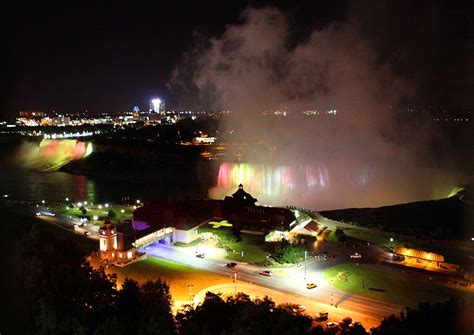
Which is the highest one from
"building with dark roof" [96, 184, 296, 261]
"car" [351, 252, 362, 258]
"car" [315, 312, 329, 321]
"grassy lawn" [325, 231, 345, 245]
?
"building with dark roof" [96, 184, 296, 261]

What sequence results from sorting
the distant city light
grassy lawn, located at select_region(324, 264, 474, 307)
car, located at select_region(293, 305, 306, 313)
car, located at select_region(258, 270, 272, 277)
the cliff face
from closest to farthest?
car, located at select_region(293, 305, 306, 313) → grassy lawn, located at select_region(324, 264, 474, 307) → car, located at select_region(258, 270, 272, 277) → the cliff face → the distant city light

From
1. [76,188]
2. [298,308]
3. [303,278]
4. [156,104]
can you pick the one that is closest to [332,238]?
[303,278]

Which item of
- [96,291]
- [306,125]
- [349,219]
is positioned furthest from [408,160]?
[96,291]

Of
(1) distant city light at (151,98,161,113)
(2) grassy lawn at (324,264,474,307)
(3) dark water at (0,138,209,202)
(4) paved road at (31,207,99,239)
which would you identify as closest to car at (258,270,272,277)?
(2) grassy lawn at (324,264,474,307)

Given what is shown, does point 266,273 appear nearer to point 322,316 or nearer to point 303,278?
point 303,278

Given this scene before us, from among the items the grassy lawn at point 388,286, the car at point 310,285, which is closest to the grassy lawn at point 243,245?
the car at point 310,285

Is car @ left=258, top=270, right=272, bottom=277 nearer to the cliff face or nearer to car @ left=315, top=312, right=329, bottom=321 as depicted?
car @ left=315, top=312, right=329, bottom=321

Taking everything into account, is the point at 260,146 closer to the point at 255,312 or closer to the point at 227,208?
the point at 227,208
